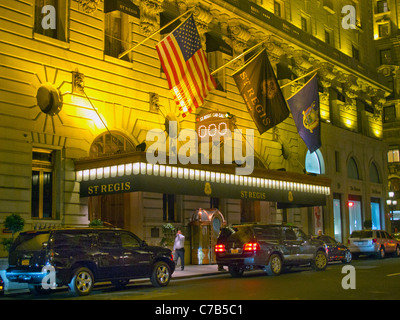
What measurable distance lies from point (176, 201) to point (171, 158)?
6.02 metres

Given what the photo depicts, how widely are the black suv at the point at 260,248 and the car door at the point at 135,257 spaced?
13.7ft

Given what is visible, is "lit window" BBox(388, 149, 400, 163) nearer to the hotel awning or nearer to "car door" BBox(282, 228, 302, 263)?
the hotel awning

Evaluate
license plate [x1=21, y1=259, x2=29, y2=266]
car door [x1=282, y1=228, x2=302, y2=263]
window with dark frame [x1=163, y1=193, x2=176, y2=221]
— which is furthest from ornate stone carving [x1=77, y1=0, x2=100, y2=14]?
license plate [x1=21, y1=259, x2=29, y2=266]

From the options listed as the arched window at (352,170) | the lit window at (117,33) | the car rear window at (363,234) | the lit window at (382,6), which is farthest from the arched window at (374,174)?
the lit window at (117,33)

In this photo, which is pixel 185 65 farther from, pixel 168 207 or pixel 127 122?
pixel 168 207

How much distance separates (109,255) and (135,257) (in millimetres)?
1030

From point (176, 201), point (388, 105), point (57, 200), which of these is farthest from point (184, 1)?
point (388, 105)

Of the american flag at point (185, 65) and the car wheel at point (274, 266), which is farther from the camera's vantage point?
the american flag at point (185, 65)

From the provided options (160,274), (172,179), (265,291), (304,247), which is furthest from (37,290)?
(304,247)

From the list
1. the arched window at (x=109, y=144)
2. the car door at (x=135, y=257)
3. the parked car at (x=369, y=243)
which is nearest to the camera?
the car door at (x=135, y=257)

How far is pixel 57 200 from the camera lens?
915 inches

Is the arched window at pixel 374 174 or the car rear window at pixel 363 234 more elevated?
the arched window at pixel 374 174

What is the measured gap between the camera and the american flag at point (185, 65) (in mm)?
23344

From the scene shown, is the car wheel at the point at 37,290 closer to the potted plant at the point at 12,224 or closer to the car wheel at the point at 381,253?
the potted plant at the point at 12,224
